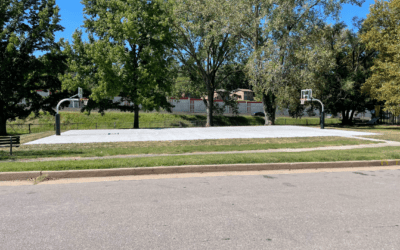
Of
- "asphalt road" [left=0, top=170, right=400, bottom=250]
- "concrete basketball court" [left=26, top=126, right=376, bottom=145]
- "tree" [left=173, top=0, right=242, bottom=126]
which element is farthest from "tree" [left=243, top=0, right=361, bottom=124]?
"asphalt road" [left=0, top=170, right=400, bottom=250]

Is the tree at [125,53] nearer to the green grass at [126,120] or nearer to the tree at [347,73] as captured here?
the green grass at [126,120]

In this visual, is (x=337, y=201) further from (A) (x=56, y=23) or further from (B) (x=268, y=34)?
(A) (x=56, y=23)

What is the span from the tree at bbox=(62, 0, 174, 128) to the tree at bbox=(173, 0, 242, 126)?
83.6 inches

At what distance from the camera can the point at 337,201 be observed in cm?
551

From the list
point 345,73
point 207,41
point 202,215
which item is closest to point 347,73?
point 345,73

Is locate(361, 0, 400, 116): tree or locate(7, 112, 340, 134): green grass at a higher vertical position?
locate(361, 0, 400, 116): tree

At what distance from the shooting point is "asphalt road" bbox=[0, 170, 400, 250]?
3.78 meters

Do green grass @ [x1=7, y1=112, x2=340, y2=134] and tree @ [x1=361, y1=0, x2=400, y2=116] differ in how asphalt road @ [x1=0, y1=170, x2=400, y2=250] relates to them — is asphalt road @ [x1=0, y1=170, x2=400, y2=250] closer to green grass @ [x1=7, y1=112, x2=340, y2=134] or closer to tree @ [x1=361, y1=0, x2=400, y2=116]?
tree @ [x1=361, y1=0, x2=400, y2=116]

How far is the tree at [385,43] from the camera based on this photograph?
27.5 metres

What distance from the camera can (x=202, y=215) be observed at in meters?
4.71

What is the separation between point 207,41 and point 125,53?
895 centimetres

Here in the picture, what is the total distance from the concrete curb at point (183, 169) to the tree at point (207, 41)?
23.8m

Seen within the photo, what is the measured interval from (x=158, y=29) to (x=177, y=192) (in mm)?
29678

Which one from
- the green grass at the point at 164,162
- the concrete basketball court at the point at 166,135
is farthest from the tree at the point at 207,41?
the green grass at the point at 164,162
